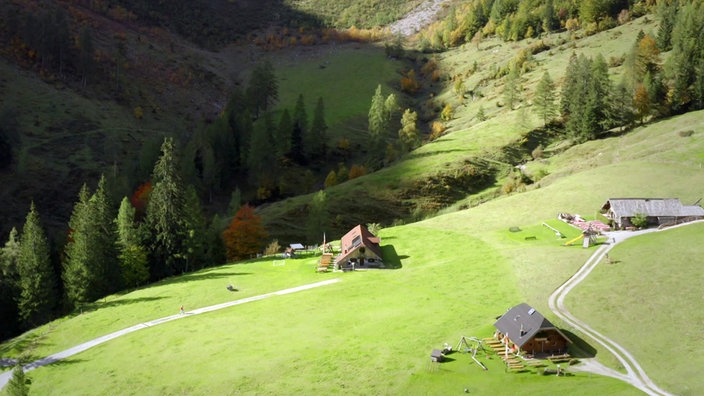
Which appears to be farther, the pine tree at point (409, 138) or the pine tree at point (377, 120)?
the pine tree at point (377, 120)

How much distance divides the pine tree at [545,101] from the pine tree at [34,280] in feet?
344

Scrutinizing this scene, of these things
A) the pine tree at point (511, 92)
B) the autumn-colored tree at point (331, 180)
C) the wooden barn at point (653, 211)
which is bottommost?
the wooden barn at point (653, 211)

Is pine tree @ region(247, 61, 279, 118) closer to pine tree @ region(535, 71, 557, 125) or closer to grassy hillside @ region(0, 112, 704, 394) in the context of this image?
pine tree @ region(535, 71, 557, 125)

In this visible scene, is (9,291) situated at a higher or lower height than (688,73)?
lower

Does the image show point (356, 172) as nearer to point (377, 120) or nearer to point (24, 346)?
point (377, 120)

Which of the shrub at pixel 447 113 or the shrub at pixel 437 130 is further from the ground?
the shrub at pixel 447 113

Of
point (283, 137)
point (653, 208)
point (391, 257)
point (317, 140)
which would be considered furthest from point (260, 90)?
point (653, 208)

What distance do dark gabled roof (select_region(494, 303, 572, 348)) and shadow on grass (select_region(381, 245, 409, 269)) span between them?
2634 centimetres

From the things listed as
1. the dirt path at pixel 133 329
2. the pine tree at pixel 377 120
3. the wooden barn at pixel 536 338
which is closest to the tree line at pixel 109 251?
the dirt path at pixel 133 329

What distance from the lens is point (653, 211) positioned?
244 ft

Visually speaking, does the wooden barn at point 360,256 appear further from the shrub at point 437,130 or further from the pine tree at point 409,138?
the shrub at point 437,130

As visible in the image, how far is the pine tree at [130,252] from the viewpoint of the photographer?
261ft

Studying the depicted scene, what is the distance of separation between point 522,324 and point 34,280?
60.9 m

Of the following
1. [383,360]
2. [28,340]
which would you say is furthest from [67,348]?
[383,360]
